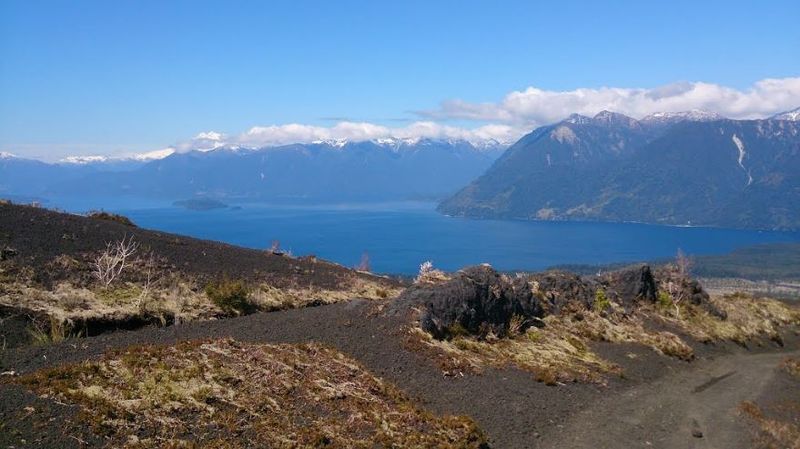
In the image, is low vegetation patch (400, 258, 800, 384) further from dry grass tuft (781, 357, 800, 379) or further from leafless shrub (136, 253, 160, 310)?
leafless shrub (136, 253, 160, 310)

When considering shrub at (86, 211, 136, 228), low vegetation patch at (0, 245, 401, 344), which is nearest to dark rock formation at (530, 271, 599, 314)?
low vegetation patch at (0, 245, 401, 344)

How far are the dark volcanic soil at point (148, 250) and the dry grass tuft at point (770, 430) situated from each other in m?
14.9

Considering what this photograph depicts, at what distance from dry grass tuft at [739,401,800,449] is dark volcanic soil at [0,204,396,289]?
1490 centimetres

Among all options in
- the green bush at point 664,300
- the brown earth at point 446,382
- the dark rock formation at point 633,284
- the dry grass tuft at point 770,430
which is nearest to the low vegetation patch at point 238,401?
the brown earth at point 446,382

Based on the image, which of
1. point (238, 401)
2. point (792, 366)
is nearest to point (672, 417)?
point (238, 401)

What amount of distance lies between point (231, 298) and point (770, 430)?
14930 mm

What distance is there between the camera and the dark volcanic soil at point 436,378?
1164cm

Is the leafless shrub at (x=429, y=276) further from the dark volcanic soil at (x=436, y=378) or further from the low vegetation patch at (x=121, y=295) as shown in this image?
the dark volcanic soil at (x=436, y=378)

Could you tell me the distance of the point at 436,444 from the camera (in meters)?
10.3

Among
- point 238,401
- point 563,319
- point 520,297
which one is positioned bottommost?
point 563,319

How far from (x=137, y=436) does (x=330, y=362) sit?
511 cm

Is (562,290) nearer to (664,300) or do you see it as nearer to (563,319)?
(563,319)

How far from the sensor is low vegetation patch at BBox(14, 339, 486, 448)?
8688mm

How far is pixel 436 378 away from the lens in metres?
13.8
